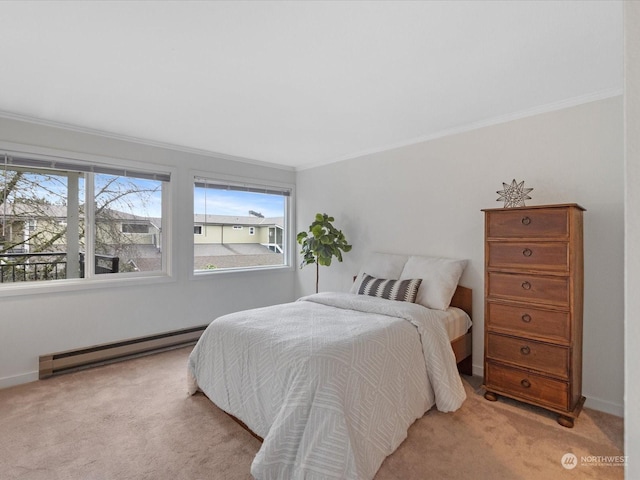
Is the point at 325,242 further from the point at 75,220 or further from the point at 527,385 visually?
the point at 75,220

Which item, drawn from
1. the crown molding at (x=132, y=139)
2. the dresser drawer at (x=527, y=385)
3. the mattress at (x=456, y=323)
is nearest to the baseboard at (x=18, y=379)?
the crown molding at (x=132, y=139)

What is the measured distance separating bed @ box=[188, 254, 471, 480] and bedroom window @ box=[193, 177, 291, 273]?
5.95 feet

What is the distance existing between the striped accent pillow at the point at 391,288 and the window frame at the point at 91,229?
7.35ft

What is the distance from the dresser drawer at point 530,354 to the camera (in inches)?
83.7

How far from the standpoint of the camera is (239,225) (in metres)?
4.42

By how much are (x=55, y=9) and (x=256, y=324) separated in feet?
6.60

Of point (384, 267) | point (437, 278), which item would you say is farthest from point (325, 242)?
point (437, 278)

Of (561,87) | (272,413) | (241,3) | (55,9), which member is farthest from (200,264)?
(561,87)

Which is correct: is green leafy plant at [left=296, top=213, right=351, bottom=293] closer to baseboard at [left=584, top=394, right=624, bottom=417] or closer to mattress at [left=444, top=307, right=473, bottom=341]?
mattress at [left=444, top=307, right=473, bottom=341]

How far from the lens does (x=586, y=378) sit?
93.9 inches

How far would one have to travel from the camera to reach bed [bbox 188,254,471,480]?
1.55 metres

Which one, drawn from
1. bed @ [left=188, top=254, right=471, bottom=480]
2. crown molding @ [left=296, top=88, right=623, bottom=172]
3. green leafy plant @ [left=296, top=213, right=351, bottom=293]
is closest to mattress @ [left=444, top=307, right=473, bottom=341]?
bed @ [left=188, top=254, right=471, bottom=480]

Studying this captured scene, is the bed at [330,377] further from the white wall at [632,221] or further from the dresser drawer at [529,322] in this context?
the white wall at [632,221]

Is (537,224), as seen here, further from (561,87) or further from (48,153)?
(48,153)
